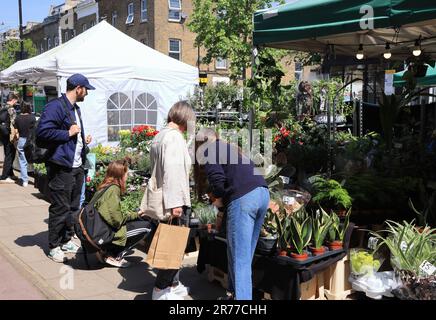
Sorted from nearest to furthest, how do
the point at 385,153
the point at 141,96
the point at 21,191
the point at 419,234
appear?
1. the point at 419,234
2. the point at 385,153
3. the point at 21,191
4. the point at 141,96

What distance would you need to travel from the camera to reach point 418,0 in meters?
3.65

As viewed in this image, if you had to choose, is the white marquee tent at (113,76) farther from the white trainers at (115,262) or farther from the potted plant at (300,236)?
the potted plant at (300,236)

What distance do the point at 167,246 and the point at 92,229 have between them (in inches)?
49.6

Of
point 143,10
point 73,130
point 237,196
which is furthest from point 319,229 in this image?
point 143,10

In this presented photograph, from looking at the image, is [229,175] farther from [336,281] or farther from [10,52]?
[10,52]

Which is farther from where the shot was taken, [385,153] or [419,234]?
[385,153]

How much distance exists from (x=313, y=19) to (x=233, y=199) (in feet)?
6.79

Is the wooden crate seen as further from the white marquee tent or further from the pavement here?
the white marquee tent

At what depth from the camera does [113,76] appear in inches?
417

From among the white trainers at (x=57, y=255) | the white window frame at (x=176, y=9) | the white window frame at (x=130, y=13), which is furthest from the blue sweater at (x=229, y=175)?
the white window frame at (x=130, y=13)

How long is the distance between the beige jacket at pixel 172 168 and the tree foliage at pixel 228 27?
69.2 ft

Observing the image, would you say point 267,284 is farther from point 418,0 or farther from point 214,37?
point 214,37

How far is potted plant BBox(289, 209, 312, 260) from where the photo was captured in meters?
3.60
